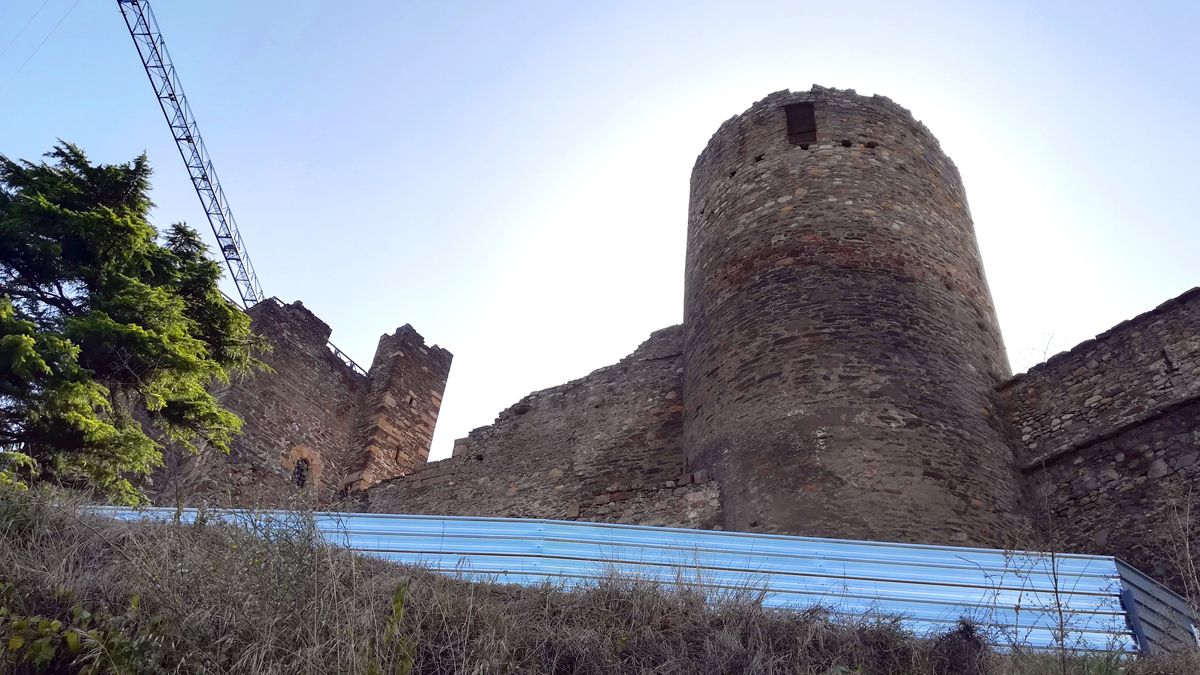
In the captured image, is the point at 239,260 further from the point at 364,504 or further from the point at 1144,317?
the point at 1144,317

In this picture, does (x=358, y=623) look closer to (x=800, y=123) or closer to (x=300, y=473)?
(x=800, y=123)

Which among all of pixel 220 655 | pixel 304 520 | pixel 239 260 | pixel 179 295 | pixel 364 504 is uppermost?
pixel 239 260

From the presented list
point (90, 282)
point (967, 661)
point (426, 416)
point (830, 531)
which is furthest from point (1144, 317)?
point (426, 416)

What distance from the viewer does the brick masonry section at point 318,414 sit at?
14875 mm

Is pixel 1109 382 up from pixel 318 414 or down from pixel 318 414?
down

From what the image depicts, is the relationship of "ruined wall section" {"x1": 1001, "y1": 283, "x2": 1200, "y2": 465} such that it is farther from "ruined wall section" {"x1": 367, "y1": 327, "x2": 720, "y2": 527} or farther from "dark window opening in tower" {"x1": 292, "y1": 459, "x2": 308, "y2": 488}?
"dark window opening in tower" {"x1": 292, "y1": 459, "x2": 308, "y2": 488}

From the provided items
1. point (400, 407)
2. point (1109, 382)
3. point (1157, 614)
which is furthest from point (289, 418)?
point (1157, 614)

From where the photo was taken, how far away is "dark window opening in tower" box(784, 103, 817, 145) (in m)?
11.8

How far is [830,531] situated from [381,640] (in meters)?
4.52

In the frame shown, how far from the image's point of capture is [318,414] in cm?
1680

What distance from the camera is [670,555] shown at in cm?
671

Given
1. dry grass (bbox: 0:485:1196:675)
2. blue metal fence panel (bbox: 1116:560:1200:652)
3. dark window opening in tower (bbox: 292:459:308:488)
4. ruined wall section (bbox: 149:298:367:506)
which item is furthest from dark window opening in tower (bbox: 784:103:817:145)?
dark window opening in tower (bbox: 292:459:308:488)

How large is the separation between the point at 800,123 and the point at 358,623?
9292 mm

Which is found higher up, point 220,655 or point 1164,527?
point 1164,527
